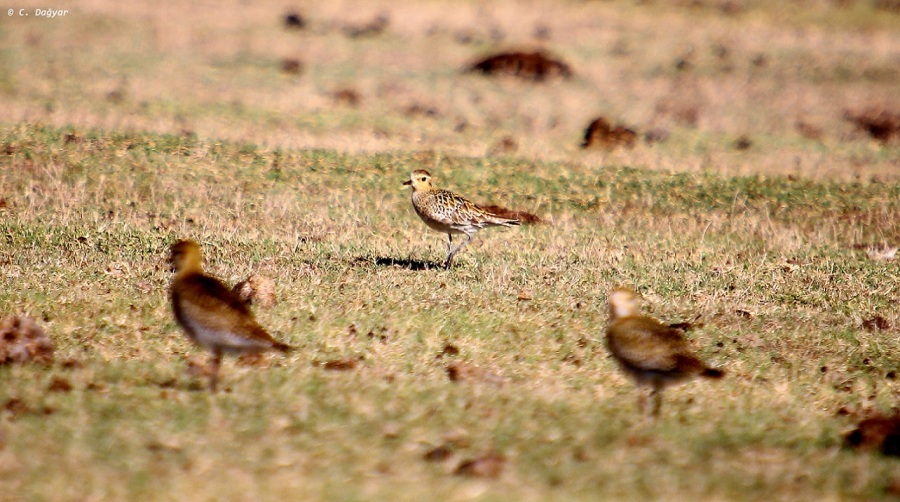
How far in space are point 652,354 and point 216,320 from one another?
2990 millimetres

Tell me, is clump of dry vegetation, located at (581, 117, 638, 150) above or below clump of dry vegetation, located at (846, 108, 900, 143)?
below

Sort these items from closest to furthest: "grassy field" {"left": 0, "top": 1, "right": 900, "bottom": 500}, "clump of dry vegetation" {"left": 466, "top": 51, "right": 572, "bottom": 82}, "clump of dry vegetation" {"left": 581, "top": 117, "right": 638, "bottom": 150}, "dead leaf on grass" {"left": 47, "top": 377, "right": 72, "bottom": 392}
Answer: "grassy field" {"left": 0, "top": 1, "right": 900, "bottom": 500}, "dead leaf on grass" {"left": 47, "top": 377, "right": 72, "bottom": 392}, "clump of dry vegetation" {"left": 581, "top": 117, "right": 638, "bottom": 150}, "clump of dry vegetation" {"left": 466, "top": 51, "right": 572, "bottom": 82}

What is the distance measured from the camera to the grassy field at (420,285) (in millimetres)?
6910

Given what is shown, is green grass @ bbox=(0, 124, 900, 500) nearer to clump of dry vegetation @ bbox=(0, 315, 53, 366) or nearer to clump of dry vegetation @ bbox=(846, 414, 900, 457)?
clump of dry vegetation @ bbox=(846, 414, 900, 457)

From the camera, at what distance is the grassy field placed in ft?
22.7

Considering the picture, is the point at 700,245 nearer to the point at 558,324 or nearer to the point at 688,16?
the point at 558,324

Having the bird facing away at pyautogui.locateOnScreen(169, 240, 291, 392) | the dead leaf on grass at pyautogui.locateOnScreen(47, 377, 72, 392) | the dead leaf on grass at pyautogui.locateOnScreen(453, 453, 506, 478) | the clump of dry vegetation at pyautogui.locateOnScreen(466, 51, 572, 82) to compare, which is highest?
the clump of dry vegetation at pyautogui.locateOnScreen(466, 51, 572, 82)

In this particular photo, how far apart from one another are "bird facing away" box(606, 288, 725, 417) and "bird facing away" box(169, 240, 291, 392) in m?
2.37

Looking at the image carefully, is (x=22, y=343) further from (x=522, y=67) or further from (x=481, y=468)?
(x=522, y=67)

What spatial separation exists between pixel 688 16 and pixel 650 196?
33032 mm

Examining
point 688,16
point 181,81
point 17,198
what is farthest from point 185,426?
point 688,16

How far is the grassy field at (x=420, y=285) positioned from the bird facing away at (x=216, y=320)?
436 mm

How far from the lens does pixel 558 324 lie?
1101 cm

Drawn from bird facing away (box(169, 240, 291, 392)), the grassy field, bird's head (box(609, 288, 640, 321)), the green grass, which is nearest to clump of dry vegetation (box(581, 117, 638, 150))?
the grassy field
